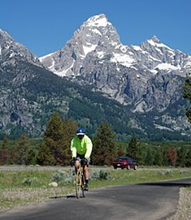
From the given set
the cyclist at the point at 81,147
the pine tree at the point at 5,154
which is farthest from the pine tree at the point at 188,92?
the pine tree at the point at 5,154

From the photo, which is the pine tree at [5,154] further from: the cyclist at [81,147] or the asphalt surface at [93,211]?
the asphalt surface at [93,211]

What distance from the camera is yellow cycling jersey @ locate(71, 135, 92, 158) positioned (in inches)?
632

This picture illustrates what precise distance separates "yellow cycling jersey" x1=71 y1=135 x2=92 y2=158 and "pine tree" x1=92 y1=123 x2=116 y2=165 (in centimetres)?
9492

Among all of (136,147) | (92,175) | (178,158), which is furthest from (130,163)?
(178,158)

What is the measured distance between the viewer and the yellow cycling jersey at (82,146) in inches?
632

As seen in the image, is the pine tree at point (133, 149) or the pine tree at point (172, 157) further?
the pine tree at point (172, 157)

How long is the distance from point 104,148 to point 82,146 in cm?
9626

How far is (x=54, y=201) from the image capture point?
1527 cm

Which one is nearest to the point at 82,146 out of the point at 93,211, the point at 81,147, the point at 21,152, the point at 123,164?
the point at 81,147

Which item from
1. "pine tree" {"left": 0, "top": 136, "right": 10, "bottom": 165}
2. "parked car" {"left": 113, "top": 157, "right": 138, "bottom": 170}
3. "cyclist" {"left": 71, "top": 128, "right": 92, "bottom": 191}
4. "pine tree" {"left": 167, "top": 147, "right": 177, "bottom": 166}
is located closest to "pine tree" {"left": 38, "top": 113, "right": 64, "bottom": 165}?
"parked car" {"left": 113, "top": 157, "right": 138, "bottom": 170}

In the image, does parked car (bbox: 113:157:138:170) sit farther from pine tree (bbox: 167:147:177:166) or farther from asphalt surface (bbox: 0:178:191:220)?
pine tree (bbox: 167:147:177:166)

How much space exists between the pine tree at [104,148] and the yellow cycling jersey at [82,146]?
311ft

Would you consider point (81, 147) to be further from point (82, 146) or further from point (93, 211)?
point (93, 211)

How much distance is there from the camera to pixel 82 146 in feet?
53.0
